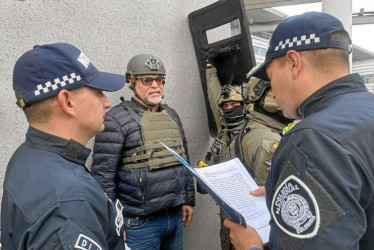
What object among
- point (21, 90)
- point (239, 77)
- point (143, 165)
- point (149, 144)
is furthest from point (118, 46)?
point (21, 90)

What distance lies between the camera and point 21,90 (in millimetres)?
998

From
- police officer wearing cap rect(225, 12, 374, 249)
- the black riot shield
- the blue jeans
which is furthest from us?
the black riot shield

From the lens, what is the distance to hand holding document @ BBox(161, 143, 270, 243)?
1207mm

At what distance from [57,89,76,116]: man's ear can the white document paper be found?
583 millimetres

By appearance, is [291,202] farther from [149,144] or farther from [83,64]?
[149,144]

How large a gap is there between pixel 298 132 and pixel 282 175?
14cm

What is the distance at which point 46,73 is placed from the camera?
3.24 ft

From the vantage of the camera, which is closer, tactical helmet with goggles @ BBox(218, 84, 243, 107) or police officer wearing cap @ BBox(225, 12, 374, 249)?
police officer wearing cap @ BBox(225, 12, 374, 249)

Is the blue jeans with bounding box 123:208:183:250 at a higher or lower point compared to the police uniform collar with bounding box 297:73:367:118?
lower

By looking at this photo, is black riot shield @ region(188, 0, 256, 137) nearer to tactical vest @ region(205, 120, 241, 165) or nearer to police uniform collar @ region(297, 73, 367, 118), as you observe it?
tactical vest @ region(205, 120, 241, 165)

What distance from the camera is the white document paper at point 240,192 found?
4.01 ft

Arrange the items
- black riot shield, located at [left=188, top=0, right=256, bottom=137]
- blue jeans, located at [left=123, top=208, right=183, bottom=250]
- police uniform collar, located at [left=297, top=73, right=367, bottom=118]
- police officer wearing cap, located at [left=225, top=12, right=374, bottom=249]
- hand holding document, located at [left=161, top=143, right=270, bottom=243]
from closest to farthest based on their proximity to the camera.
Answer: police officer wearing cap, located at [left=225, top=12, right=374, bottom=249]
police uniform collar, located at [left=297, top=73, right=367, bottom=118]
hand holding document, located at [left=161, top=143, right=270, bottom=243]
blue jeans, located at [left=123, top=208, right=183, bottom=250]
black riot shield, located at [left=188, top=0, right=256, bottom=137]

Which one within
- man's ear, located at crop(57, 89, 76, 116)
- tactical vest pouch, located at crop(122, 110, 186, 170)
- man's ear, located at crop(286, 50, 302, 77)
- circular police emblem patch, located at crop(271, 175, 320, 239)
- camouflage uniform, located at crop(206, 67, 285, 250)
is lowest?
camouflage uniform, located at crop(206, 67, 285, 250)

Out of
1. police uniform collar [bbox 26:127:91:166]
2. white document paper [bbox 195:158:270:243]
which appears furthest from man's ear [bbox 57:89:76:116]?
white document paper [bbox 195:158:270:243]
